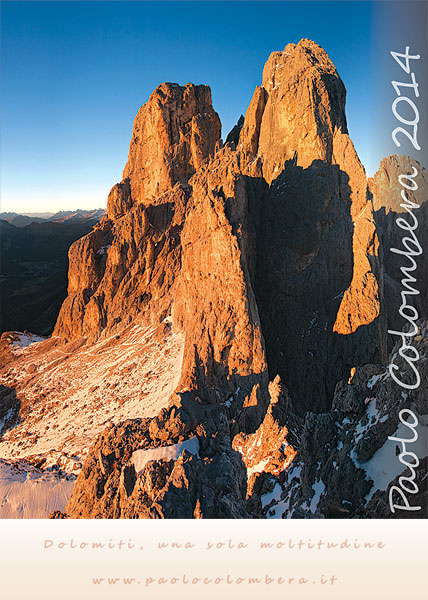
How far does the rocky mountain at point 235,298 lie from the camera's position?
19.9 metres

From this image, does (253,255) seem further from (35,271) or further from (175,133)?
(35,271)

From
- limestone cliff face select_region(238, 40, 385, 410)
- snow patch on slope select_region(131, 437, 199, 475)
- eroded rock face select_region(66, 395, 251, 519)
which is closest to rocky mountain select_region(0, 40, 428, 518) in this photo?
limestone cliff face select_region(238, 40, 385, 410)

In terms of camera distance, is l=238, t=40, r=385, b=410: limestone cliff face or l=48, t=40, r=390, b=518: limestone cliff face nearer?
l=48, t=40, r=390, b=518: limestone cliff face

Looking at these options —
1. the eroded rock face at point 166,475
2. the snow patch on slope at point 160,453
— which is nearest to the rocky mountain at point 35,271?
the eroded rock face at point 166,475

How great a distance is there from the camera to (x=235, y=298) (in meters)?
24.2

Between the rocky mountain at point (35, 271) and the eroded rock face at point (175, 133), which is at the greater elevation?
the eroded rock face at point (175, 133)

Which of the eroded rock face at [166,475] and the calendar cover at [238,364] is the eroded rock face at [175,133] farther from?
the eroded rock face at [166,475]

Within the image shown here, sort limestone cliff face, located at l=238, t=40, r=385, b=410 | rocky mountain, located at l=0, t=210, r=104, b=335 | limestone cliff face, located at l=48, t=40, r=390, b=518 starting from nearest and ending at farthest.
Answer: limestone cliff face, located at l=48, t=40, r=390, b=518
limestone cliff face, located at l=238, t=40, r=385, b=410
rocky mountain, located at l=0, t=210, r=104, b=335

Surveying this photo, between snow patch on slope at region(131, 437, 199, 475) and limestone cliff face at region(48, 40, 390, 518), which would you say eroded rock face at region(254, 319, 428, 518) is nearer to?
limestone cliff face at region(48, 40, 390, 518)

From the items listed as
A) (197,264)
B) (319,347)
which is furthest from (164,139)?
(319,347)

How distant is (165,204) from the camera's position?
122 ft

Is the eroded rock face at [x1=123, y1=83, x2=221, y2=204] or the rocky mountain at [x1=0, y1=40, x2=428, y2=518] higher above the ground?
the eroded rock face at [x1=123, y1=83, x2=221, y2=204]

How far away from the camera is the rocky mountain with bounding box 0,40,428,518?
19.9 meters

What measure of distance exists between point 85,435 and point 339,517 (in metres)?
18.4
